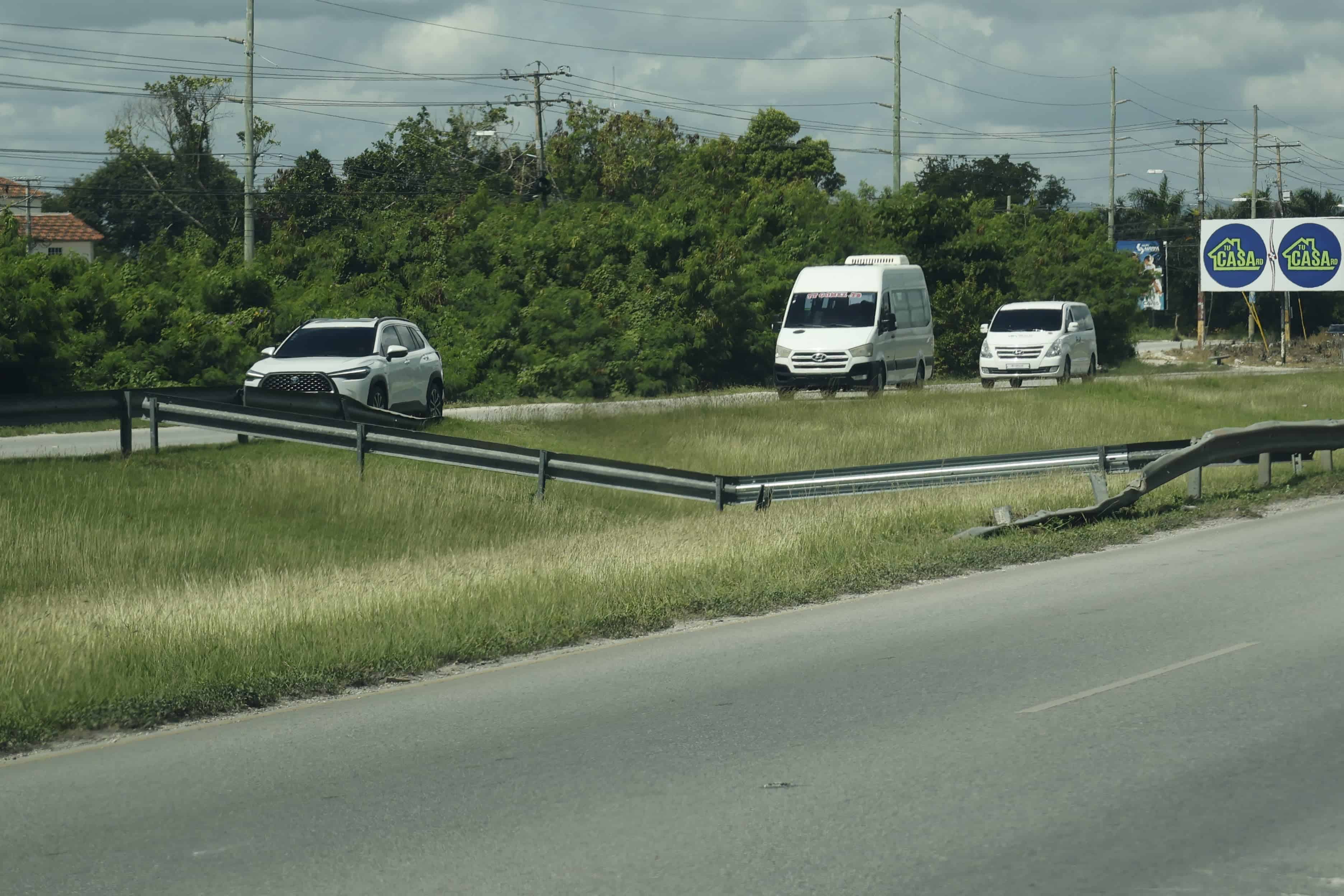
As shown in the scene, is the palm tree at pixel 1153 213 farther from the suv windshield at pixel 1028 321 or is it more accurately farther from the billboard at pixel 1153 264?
the suv windshield at pixel 1028 321

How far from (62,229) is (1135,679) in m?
99.7

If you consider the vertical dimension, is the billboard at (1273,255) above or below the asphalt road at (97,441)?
above

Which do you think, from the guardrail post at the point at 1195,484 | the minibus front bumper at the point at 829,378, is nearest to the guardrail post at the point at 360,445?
the guardrail post at the point at 1195,484

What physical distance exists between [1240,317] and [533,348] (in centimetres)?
6708

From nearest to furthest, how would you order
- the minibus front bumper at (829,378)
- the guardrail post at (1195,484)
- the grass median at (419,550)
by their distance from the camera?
the grass median at (419,550)
the guardrail post at (1195,484)
the minibus front bumper at (829,378)

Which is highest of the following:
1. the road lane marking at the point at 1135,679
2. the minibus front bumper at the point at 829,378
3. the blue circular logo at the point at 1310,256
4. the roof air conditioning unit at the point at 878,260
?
the blue circular logo at the point at 1310,256

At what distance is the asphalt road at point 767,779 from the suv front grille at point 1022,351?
97.9 ft

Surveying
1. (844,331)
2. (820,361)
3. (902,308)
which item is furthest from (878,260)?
(820,361)

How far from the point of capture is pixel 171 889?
5.29m

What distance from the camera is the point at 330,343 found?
24.8 m

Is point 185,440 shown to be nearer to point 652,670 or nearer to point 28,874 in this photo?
point 652,670

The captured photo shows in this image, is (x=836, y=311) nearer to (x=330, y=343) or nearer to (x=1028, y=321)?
(x=1028, y=321)

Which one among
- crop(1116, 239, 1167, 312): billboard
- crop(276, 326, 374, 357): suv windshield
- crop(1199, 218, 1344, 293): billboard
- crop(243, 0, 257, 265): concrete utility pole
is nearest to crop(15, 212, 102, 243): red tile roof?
crop(243, 0, 257, 265): concrete utility pole

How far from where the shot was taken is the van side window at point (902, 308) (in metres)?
35.9
